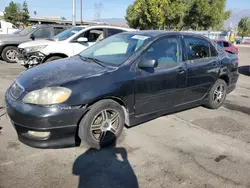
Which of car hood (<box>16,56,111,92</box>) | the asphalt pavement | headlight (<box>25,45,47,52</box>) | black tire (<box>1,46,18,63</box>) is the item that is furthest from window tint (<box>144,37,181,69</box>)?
black tire (<box>1,46,18,63</box>)

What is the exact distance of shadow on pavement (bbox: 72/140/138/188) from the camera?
2.57 m

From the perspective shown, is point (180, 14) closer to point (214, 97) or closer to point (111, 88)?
point (214, 97)

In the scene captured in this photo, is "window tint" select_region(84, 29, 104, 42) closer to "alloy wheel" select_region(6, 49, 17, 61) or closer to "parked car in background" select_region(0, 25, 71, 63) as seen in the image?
"parked car in background" select_region(0, 25, 71, 63)

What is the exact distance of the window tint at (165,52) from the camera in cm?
370

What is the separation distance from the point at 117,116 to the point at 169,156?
92 cm

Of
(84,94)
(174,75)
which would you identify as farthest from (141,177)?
(174,75)

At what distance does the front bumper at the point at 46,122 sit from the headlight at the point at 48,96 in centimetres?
6

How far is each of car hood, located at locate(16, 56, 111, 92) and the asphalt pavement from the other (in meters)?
0.91

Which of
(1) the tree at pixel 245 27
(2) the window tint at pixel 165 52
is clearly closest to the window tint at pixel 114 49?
(2) the window tint at pixel 165 52

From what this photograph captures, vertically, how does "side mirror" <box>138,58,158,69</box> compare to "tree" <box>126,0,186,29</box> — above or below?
below

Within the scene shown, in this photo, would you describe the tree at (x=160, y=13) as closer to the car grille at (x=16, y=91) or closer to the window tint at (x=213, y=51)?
the window tint at (x=213, y=51)

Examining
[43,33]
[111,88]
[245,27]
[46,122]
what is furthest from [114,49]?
[245,27]

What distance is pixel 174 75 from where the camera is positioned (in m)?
3.84

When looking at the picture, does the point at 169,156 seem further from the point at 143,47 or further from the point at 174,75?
the point at 143,47
